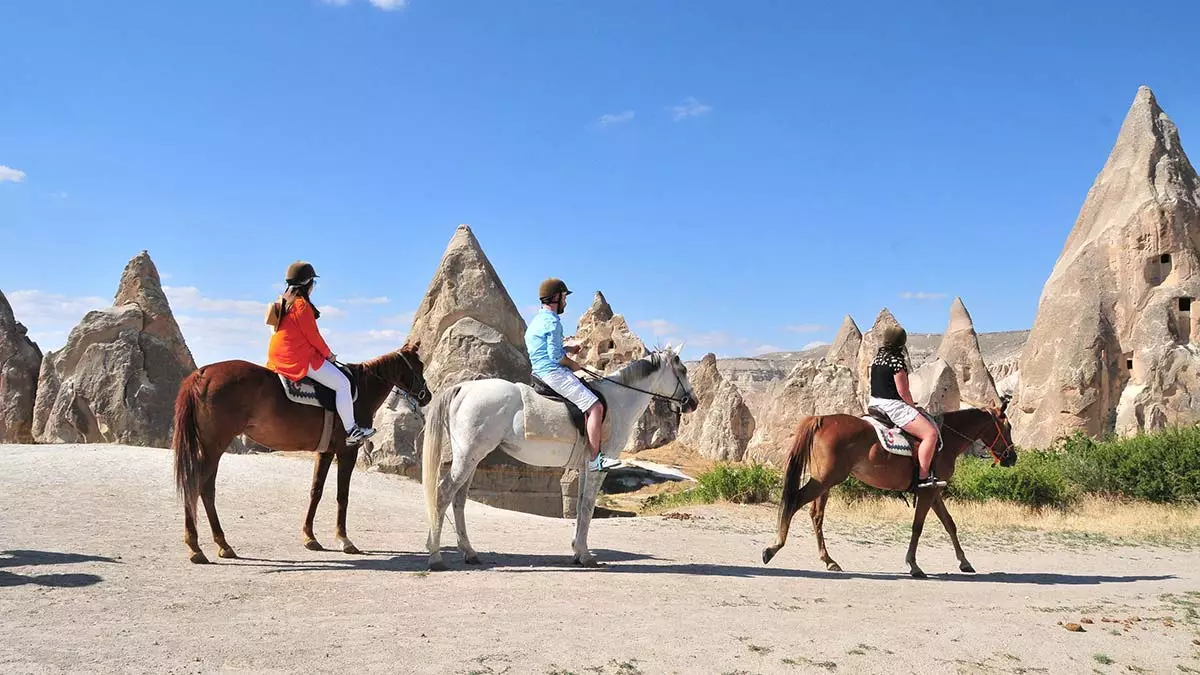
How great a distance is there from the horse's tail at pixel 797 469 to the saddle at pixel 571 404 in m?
2.01

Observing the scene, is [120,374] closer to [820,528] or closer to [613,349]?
[820,528]

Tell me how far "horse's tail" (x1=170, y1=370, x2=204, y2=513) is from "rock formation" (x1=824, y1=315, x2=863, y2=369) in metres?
42.0

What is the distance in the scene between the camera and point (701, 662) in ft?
17.2

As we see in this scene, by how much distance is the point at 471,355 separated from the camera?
675 inches

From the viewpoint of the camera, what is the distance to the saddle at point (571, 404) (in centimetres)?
818

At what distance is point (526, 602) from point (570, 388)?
2.27m

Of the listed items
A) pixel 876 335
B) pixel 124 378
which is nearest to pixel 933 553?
pixel 124 378

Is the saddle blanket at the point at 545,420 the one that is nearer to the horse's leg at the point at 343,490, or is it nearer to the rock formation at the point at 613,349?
the horse's leg at the point at 343,490

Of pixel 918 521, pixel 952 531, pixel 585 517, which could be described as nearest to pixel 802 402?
pixel 952 531

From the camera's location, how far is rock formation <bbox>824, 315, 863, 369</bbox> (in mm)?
47125

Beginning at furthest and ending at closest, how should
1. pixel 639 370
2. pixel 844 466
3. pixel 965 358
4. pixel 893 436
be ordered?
pixel 965 358 → pixel 893 436 → pixel 844 466 → pixel 639 370

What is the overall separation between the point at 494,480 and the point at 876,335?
96.6ft

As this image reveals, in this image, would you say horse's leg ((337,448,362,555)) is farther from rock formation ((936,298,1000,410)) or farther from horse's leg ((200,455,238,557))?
rock formation ((936,298,1000,410))

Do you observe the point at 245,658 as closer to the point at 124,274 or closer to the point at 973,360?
the point at 124,274
